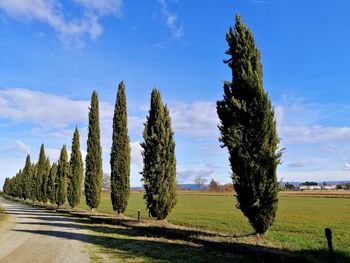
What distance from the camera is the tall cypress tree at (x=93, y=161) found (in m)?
37.1

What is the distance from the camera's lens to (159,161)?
79.3 ft

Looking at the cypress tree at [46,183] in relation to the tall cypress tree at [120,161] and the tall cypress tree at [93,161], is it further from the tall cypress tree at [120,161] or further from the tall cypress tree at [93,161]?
the tall cypress tree at [120,161]

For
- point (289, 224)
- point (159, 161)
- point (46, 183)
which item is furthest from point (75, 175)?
point (289, 224)

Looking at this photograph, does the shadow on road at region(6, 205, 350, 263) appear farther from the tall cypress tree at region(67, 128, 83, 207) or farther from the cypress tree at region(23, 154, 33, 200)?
the cypress tree at region(23, 154, 33, 200)

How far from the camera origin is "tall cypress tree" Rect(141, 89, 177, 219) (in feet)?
78.0

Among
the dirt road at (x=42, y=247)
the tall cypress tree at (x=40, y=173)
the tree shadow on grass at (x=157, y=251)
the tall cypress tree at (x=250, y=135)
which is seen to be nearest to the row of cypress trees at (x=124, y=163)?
the dirt road at (x=42, y=247)

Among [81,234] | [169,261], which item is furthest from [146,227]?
[169,261]

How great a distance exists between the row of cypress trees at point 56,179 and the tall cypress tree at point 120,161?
16.0 metres

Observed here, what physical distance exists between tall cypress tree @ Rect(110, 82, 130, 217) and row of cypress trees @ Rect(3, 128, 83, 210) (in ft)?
52.3

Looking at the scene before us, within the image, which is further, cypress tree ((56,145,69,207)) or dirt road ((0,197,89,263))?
cypress tree ((56,145,69,207))

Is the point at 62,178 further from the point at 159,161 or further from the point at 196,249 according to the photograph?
the point at 196,249

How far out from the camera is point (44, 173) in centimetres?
6662

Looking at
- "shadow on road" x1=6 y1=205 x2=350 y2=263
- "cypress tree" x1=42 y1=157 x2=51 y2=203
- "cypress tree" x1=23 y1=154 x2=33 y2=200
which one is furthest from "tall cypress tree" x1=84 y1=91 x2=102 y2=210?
"cypress tree" x1=23 y1=154 x2=33 y2=200

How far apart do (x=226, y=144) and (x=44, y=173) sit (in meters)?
57.0
